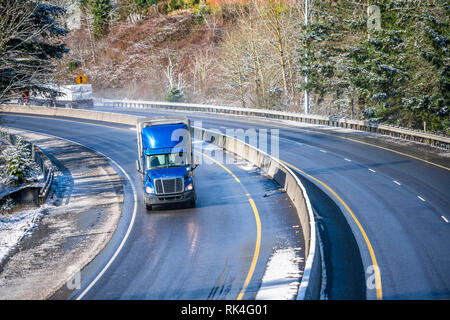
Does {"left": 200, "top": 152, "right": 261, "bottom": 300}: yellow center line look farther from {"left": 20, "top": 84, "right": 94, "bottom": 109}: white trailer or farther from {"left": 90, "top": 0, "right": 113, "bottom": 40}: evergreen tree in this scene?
{"left": 90, "top": 0, "right": 113, "bottom": 40}: evergreen tree

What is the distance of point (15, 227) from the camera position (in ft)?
75.5

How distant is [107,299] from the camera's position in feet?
47.1

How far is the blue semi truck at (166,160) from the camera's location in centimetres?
2214

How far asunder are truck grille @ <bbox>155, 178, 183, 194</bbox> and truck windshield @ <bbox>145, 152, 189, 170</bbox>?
3.19 ft

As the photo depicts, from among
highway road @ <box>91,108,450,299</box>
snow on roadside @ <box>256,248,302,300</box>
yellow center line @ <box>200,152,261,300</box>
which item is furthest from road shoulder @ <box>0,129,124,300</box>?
highway road @ <box>91,108,450,299</box>

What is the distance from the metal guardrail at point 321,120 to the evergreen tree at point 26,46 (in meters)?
22.4

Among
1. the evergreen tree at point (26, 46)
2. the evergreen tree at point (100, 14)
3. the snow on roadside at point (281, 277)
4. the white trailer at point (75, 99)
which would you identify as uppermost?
the evergreen tree at point (100, 14)

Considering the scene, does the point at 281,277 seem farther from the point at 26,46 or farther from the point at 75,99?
the point at 75,99

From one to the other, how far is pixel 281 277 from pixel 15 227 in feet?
45.2

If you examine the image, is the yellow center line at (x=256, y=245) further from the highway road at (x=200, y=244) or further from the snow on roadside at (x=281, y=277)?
the snow on roadside at (x=281, y=277)

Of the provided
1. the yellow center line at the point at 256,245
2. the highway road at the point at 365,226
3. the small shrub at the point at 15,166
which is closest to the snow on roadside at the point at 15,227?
the highway road at the point at 365,226

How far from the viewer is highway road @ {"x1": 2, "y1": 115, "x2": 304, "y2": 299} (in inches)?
587

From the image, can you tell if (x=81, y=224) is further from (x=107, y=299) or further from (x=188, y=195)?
(x=107, y=299)

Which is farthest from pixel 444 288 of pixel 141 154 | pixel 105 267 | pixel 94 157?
pixel 94 157
